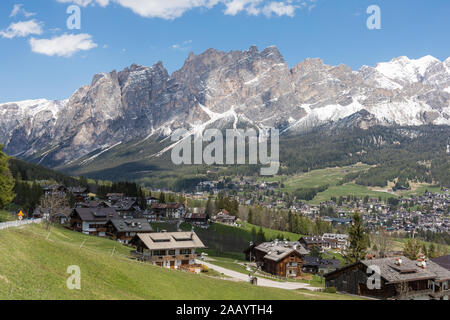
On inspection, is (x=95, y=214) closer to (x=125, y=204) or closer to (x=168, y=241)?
(x=168, y=241)

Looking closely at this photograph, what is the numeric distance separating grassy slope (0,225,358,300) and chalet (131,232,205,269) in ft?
123

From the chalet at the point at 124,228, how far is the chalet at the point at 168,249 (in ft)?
72.2

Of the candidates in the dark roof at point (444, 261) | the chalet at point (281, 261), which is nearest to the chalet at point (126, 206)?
the chalet at point (281, 261)

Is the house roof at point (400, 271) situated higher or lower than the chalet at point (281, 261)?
higher

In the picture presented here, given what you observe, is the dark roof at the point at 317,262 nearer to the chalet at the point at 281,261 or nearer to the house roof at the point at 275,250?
the house roof at the point at 275,250

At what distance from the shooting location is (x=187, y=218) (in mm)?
184875

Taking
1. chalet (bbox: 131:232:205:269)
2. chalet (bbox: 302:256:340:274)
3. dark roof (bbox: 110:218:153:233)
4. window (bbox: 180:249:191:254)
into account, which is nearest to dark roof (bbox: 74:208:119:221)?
dark roof (bbox: 110:218:153:233)

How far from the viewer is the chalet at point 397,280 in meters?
67.6

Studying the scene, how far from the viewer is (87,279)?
40.3 meters

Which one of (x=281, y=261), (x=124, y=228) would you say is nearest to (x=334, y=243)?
(x=281, y=261)

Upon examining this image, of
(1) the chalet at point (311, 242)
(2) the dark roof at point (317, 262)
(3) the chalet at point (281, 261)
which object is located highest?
(3) the chalet at point (281, 261)

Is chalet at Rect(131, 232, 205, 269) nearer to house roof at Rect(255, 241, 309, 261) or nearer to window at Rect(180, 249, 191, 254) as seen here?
window at Rect(180, 249, 191, 254)

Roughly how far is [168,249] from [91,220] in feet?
144
